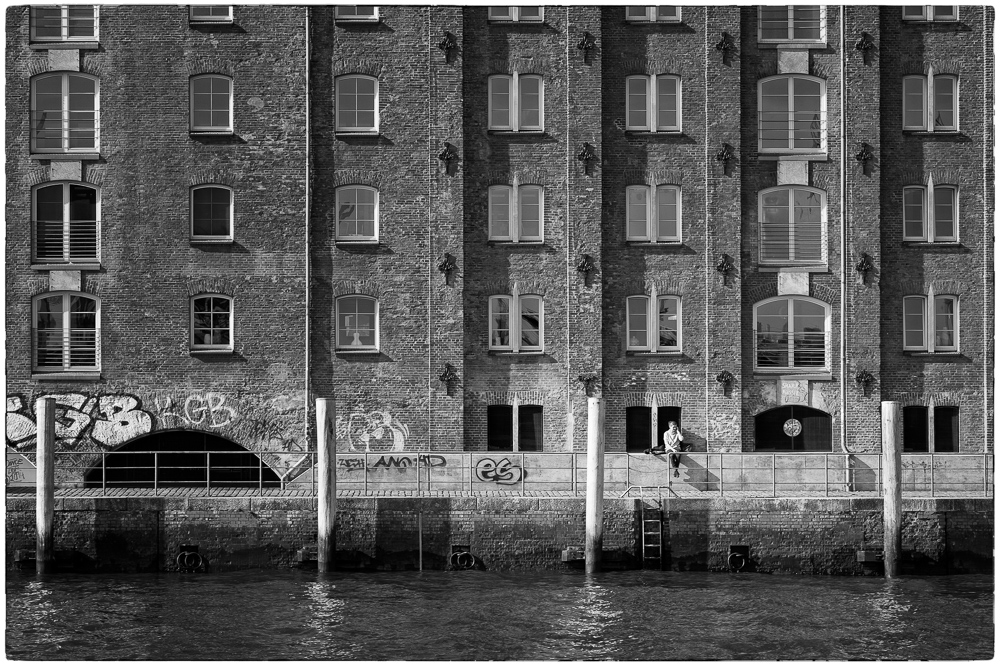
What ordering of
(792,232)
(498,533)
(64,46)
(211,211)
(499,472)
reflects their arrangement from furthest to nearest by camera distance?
(792,232) → (211,211) → (64,46) → (499,472) → (498,533)

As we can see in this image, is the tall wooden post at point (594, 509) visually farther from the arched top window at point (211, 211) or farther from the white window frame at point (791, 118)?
the arched top window at point (211, 211)

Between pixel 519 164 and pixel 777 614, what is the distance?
43.9 ft

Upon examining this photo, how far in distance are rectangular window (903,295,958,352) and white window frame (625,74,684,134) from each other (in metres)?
7.20

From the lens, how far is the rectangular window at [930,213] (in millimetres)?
28672

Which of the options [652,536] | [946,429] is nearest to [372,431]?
[652,536]

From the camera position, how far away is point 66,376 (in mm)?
27688

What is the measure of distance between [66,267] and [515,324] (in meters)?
10.9

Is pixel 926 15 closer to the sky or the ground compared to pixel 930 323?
closer to the sky

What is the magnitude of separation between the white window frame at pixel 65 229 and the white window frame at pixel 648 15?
13.5 metres

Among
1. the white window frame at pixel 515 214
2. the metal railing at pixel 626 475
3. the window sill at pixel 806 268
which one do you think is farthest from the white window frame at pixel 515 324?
the window sill at pixel 806 268

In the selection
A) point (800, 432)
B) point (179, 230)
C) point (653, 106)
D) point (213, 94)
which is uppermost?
point (213, 94)

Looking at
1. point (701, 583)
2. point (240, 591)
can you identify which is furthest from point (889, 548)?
point (240, 591)

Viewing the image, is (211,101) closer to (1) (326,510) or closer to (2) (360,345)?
(2) (360,345)

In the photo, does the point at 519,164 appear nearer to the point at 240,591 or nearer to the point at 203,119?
the point at 203,119
